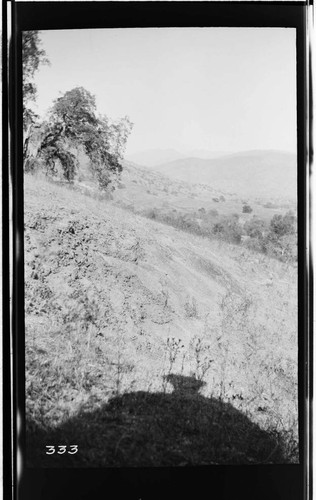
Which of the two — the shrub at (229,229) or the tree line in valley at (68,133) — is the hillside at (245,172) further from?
the tree line in valley at (68,133)

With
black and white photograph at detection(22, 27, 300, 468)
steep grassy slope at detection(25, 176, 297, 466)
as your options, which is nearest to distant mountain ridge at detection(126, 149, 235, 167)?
black and white photograph at detection(22, 27, 300, 468)

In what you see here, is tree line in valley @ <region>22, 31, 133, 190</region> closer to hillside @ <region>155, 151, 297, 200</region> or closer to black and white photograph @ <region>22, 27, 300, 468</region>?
black and white photograph @ <region>22, 27, 300, 468</region>

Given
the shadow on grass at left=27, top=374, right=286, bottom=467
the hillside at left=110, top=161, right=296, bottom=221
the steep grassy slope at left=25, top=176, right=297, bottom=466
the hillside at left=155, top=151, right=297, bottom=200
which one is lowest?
the shadow on grass at left=27, top=374, right=286, bottom=467

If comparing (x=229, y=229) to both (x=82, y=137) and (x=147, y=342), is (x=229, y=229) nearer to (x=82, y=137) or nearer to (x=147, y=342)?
(x=147, y=342)

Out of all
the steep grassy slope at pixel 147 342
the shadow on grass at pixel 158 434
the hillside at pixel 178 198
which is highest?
the hillside at pixel 178 198

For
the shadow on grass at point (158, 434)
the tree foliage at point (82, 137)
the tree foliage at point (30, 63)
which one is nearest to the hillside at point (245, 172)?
the tree foliage at point (82, 137)

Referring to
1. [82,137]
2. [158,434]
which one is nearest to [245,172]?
[82,137]

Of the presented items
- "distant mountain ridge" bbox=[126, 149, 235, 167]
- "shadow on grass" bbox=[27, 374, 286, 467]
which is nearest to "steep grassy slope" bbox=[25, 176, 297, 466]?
"shadow on grass" bbox=[27, 374, 286, 467]

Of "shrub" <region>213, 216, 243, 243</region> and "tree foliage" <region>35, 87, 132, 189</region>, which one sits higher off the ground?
"tree foliage" <region>35, 87, 132, 189</region>

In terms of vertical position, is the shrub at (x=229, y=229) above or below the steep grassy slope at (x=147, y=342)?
above
